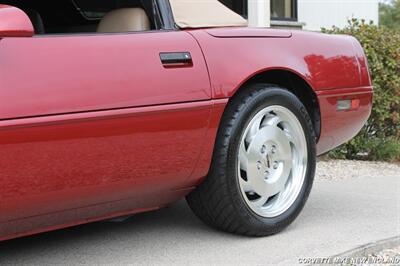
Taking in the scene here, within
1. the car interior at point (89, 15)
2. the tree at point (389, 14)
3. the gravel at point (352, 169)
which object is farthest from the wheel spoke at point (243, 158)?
the tree at point (389, 14)

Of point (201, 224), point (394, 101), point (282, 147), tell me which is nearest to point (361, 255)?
point (282, 147)

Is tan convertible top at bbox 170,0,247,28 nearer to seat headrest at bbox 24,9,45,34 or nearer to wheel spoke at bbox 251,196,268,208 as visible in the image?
seat headrest at bbox 24,9,45,34

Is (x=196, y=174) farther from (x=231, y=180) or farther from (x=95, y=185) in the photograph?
(x=95, y=185)

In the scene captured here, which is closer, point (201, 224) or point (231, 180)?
point (231, 180)

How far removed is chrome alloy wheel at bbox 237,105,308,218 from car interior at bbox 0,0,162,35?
823mm

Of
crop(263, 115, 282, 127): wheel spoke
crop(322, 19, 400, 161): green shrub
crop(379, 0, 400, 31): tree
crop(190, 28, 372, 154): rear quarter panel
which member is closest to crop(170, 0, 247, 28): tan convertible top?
crop(190, 28, 372, 154): rear quarter panel

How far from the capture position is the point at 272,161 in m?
3.60

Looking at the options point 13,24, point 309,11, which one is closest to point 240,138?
point 13,24

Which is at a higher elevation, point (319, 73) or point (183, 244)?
point (319, 73)

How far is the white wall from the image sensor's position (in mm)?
10789

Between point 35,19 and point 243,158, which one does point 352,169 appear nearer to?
point 243,158

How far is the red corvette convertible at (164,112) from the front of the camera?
101 inches

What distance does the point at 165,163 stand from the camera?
9.95 feet

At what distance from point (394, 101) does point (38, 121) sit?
519 centimetres
